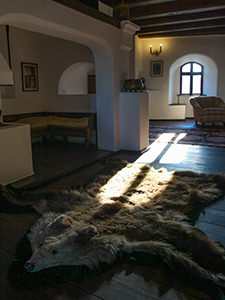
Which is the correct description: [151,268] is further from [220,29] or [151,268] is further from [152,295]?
[220,29]

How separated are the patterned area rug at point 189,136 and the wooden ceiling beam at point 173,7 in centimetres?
281

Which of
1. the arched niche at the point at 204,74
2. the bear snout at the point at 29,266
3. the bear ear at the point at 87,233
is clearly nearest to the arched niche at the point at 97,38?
the bear ear at the point at 87,233

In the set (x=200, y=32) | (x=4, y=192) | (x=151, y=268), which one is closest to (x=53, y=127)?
(x=4, y=192)

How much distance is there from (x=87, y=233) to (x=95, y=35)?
3511 mm

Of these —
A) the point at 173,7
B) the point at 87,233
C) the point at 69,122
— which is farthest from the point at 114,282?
the point at 173,7

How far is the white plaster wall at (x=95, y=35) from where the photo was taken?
334 centimetres

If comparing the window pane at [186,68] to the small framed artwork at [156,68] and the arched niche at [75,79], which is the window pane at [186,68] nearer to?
the small framed artwork at [156,68]

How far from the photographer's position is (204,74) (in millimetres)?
10758

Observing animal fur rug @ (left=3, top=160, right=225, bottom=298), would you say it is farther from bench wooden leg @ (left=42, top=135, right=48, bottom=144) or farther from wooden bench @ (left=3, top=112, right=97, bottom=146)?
bench wooden leg @ (left=42, top=135, right=48, bottom=144)

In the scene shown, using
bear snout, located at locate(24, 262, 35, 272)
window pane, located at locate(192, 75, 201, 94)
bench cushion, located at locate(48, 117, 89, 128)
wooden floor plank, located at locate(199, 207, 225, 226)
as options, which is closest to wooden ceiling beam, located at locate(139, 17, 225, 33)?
window pane, located at locate(192, 75, 201, 94)

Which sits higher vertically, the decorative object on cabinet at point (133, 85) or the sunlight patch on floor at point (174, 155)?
the decorative object on cabinet at point (133, 85)

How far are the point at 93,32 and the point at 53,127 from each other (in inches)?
90.9

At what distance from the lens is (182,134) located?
298 inches

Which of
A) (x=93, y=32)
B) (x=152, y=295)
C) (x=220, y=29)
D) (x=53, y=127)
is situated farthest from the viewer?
(x=220, y=29)
